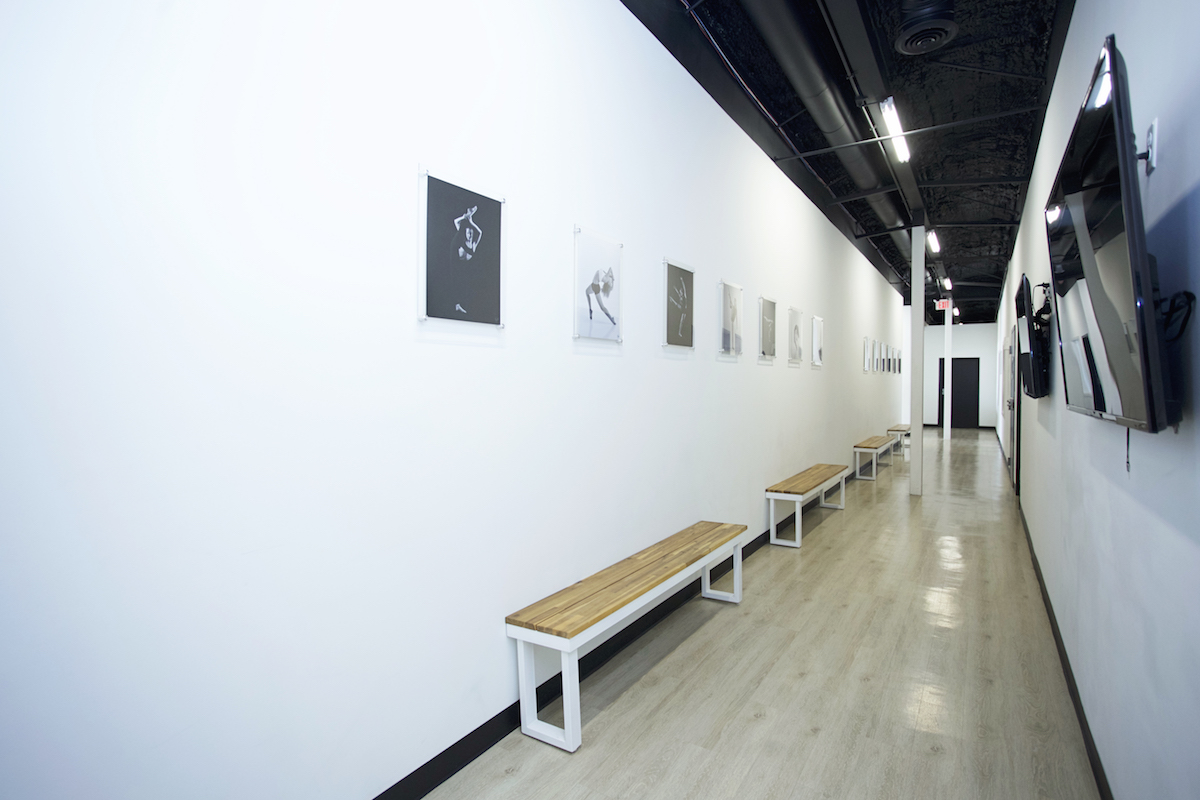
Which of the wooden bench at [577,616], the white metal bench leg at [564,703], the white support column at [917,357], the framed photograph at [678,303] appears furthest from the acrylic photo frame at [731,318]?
the white support column at [917,357]

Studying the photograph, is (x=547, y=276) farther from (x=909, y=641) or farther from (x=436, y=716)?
(x=909, y=641)

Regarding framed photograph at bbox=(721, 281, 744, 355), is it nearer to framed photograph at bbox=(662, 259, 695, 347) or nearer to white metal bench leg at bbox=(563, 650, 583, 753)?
framed photograph at bbox=(662, 259, 695, 347)

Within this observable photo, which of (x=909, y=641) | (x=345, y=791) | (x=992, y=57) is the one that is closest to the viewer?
(x=345, y=791)

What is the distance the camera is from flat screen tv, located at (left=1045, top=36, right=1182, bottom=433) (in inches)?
57.0

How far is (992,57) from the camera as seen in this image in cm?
525

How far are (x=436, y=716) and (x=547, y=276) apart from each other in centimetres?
199

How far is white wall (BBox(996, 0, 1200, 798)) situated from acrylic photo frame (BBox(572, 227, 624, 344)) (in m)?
2.23

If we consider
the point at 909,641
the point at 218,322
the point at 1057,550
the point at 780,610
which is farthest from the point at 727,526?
the point at 218,322

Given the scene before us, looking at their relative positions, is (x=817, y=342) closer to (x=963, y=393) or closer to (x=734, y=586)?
(x=734, y=586)

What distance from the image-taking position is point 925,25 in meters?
4.08

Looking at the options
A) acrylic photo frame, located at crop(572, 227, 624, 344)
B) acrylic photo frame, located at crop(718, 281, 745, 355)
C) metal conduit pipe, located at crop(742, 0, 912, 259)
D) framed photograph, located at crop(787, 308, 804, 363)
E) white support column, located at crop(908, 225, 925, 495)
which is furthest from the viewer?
white support column, located at crop(908, 225, 925, 495)

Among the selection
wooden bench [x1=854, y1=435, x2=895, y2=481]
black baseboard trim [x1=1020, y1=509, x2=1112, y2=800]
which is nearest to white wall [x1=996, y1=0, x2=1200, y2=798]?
black baseboard trim [x1=1020, y1=509, x2=1112, y2=800]

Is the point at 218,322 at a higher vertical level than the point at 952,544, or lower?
higher

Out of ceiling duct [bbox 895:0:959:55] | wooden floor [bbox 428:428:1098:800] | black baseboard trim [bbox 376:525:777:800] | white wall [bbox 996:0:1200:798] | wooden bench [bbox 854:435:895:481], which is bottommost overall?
wooden floor [bbox 428:428:1098:800]
